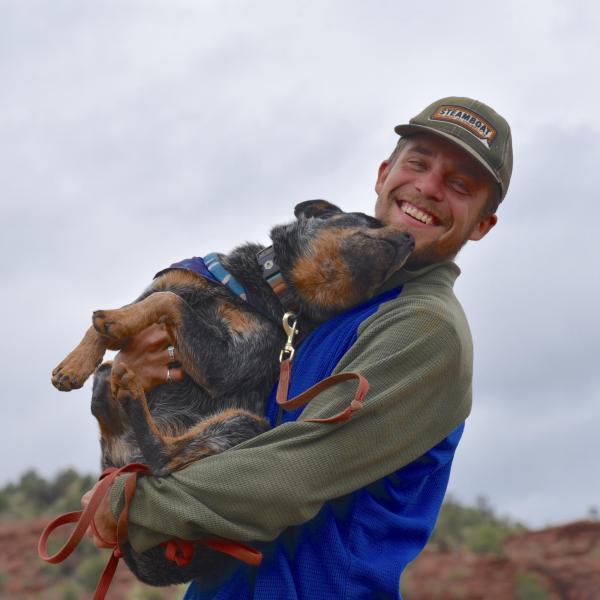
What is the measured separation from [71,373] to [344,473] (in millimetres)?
1069

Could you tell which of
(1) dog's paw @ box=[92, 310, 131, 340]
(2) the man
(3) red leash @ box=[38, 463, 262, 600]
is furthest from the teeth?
(3) red leash @ box=[38, 463, 262, 600]

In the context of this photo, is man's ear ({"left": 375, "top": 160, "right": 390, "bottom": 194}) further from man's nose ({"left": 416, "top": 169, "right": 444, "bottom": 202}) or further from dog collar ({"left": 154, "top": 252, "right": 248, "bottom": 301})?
dog collar ({"left": 154, "top": 252, "right": 248, "bottom": 301})

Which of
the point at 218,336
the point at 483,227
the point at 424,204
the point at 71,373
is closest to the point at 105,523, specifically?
the point at 71,373

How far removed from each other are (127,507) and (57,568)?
594 inches

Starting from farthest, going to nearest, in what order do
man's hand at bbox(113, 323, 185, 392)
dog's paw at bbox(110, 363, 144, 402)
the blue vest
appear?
man's hand at bbox(113, 323, 185, 392) → dog's paw at bbox(110, 363, 144, 402) → the blue vest

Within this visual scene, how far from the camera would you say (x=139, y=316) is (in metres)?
3.61

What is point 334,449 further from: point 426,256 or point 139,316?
point 426,256

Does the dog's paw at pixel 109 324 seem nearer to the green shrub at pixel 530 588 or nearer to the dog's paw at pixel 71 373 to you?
the dog's paw at pixel 71 373

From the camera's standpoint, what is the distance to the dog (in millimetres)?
3375

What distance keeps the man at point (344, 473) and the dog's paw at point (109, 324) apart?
0.13 m

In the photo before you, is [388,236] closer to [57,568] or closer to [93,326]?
[93,326]

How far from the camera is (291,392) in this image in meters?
3.43

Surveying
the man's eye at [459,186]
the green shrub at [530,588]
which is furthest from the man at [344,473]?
the green shrub at [530,588]

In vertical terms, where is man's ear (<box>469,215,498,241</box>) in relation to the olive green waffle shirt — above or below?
above
